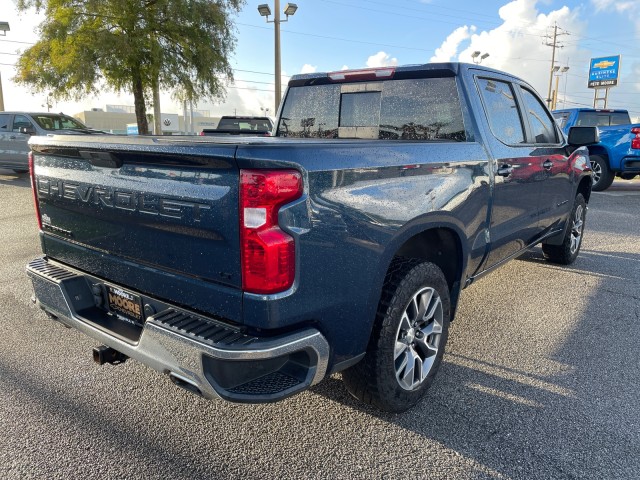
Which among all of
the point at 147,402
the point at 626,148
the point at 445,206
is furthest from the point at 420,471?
the point at 626,148

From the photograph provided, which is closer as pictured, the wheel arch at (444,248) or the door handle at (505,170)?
the wheel arch at (444,248)

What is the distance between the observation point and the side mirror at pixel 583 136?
15.4 feet

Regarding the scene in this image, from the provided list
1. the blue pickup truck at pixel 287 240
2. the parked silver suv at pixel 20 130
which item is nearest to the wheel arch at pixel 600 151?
the blue pickup truck at pixel 287 240

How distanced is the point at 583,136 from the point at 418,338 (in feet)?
10.5

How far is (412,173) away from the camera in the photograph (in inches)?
98.6

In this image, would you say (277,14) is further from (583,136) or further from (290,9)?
(583,136)

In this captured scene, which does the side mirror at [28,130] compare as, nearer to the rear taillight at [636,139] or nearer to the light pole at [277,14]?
the light pole at [277,14]

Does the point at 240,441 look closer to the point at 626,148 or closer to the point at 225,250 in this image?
the point at 225,250

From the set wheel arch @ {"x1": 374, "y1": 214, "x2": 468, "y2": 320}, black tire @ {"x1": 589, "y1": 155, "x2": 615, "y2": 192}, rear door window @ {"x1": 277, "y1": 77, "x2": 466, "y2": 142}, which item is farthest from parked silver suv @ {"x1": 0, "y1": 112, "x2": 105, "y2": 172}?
black tire @ {"x1": 589, "y1": 155, "x2": 615, "y2": 192}

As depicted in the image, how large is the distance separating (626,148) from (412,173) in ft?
37.2

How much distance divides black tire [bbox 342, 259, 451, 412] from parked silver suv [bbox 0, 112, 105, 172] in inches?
479

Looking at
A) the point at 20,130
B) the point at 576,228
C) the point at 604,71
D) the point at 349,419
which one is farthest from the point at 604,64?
the point at 349,419

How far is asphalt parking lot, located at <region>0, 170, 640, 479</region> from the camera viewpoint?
230 centimetres

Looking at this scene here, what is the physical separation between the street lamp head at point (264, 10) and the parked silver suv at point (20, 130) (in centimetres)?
823
